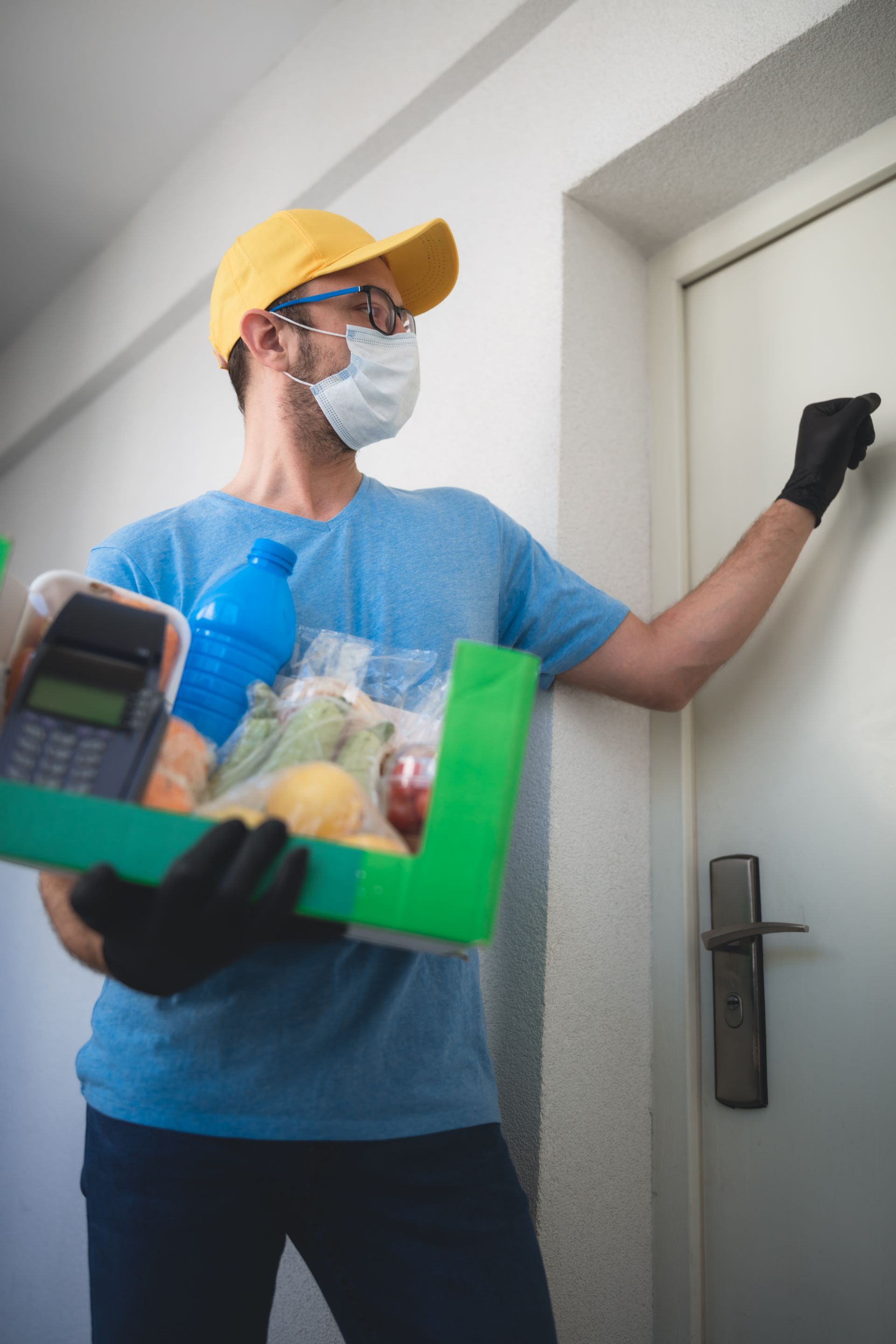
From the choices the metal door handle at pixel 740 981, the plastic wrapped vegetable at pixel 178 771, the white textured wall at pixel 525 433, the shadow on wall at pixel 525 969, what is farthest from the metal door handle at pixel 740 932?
the plastic wrapped vegetable at pixel 178 771

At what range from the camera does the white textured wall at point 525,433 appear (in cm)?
111

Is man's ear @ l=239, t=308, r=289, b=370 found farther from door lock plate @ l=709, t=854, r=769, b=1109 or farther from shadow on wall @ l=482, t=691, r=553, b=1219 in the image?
door lock plate @ l=709, t=854, r=769, b=1109

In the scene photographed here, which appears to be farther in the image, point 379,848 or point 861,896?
point 861,896

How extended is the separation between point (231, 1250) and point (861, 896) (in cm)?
77

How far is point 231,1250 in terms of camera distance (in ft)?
2.64

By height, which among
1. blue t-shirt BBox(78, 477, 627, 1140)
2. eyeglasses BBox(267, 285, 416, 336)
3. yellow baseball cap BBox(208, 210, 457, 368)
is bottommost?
blue t-shirt BBox(78, 477, 627, 1140)

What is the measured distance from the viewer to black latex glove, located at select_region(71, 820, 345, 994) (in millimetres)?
545

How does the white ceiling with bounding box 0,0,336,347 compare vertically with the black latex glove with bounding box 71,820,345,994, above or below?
above

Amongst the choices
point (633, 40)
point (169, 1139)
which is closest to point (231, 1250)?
point (169, 1139)

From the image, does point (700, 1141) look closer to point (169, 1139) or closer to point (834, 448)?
point (169, 1139)

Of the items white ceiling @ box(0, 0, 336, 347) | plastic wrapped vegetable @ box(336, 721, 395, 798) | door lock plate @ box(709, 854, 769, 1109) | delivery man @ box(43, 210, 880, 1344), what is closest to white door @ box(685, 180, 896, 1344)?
door lock plate @ box(709, 854, 769, 1109)

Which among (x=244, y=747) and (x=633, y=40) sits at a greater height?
(x=633, y=40)

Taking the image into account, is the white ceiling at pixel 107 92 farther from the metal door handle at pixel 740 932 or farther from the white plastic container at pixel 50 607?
the metal door handle at pixel 740 932

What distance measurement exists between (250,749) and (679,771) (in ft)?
2.51
